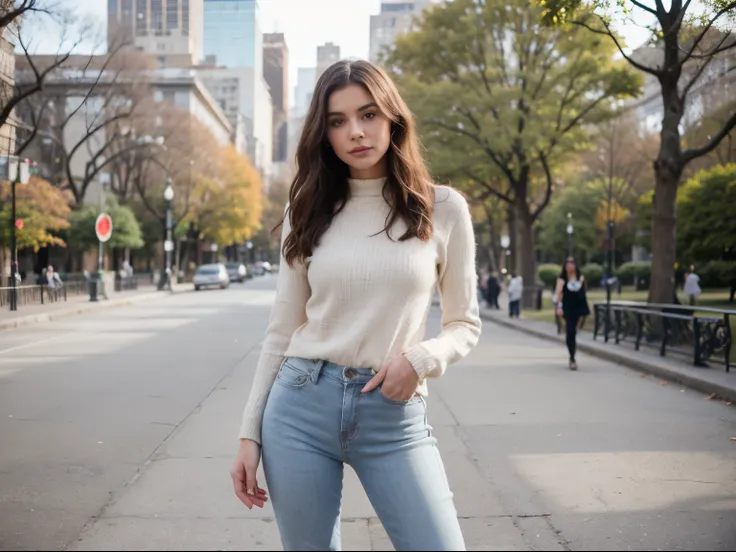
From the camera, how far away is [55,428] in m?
7.84

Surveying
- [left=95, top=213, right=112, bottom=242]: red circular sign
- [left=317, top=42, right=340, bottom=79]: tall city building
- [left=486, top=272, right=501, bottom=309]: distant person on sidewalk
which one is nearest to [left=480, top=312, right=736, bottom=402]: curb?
[left=317, top=42, right=340, bottom=79]: tall city building

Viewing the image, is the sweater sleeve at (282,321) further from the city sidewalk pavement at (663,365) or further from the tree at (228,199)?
the tree at (228,199)

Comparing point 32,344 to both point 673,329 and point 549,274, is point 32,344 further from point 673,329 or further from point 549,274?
point 549,274

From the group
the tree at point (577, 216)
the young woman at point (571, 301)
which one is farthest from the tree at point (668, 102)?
the tree at point (577, 216)

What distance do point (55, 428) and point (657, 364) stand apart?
898 cm

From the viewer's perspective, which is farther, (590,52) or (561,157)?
(561,157)

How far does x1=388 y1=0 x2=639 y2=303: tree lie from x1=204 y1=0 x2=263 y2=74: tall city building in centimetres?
2311

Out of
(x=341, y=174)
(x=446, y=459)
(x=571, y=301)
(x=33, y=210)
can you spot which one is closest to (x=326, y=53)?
(x=341, y=174)

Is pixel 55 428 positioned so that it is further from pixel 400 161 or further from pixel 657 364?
pixel 657 364

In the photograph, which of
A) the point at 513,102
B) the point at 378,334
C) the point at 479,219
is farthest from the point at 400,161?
A: the point at 479,219

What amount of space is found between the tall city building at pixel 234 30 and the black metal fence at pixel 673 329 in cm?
892

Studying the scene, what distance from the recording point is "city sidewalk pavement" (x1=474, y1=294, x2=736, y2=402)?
10.6 metres

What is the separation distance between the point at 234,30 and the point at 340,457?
345 centimetres

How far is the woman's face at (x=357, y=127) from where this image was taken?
2.38 m
